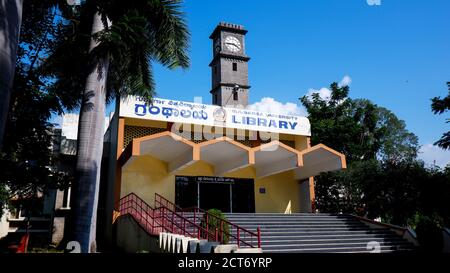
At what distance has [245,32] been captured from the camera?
4372 centimetres

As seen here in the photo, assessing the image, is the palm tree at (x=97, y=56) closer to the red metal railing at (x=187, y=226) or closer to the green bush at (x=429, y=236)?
the red metal railing at (x=187, y=226)

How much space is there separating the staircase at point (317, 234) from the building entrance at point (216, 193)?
Answer: 3445mm

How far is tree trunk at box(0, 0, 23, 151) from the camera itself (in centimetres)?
501

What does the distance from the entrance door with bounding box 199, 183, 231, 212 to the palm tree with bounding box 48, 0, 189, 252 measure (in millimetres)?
8628

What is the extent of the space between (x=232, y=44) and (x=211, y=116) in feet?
84.3

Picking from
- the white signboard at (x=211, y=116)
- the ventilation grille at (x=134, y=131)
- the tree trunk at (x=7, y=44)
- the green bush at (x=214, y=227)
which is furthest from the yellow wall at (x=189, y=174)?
the tree trunk at (x=7, y=44)

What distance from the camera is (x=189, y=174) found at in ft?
62.8

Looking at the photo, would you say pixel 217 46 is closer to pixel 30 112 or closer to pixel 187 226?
pixel 187 226

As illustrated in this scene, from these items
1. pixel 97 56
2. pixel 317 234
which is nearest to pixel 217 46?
pixel 317 234

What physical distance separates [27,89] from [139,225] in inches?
240

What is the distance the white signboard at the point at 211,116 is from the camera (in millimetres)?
17391

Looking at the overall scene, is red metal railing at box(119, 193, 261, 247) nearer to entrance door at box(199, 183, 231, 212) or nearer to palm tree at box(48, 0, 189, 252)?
entrance door at box(199, 183, 231, 212)
